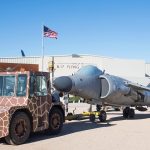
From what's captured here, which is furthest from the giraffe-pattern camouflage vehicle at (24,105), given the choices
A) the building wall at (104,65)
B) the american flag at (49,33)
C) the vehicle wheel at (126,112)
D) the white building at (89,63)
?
the building wall at (104,65)

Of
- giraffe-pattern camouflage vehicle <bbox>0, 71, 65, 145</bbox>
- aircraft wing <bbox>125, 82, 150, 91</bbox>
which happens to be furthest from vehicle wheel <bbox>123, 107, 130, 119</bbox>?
giraffe-pattern camouflage vehicle <bbox>0, 71, 65, 145</bbox>

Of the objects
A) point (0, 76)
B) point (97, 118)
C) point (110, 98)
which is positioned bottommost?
point (97, 118)

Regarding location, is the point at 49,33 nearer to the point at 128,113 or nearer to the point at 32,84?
the point at 128,113

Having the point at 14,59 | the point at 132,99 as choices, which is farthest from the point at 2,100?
the point at 14,59

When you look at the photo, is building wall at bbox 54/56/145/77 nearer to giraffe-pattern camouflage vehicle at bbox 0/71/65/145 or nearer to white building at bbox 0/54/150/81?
white building at bbox 0/54/150/81

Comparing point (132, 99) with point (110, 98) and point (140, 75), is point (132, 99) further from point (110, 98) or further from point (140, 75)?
point (140, 75)

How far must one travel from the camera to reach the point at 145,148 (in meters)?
9.74

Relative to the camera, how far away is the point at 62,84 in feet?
47.4

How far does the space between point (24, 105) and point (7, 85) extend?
99cm

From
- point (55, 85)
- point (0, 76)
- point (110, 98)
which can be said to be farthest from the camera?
point (110, 98)

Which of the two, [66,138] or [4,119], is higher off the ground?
[4,119]

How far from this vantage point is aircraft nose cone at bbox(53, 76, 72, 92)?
1443cm

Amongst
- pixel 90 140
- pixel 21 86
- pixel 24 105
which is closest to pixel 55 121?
pixel 90 140

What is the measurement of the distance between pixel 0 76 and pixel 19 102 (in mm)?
1209
